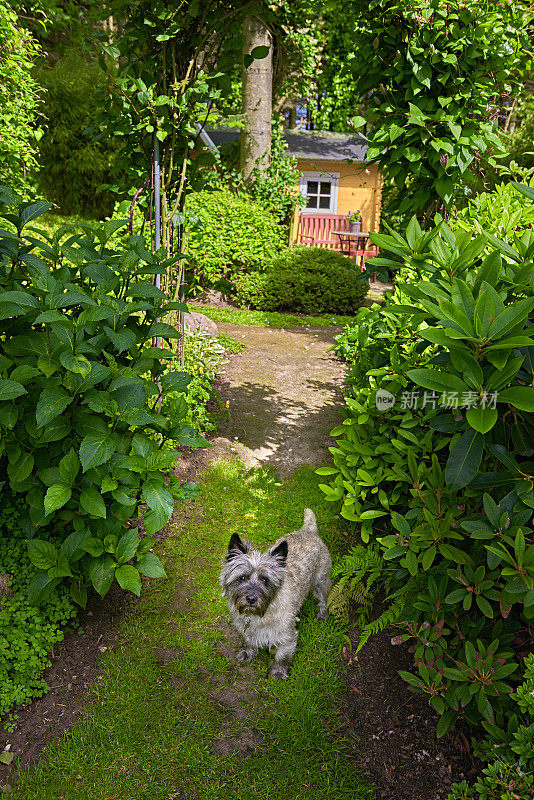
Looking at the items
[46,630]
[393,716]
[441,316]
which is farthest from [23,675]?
[441,316]

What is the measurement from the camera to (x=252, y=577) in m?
3.31

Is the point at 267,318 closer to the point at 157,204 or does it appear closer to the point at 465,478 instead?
the point at 157,204

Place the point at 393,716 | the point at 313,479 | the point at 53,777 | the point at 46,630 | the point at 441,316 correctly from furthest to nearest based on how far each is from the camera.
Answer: the point at 313,479
the point at 46,630
the point at 393,716
the point at 53,777
the point at 441,316

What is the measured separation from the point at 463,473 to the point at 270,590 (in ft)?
5.64

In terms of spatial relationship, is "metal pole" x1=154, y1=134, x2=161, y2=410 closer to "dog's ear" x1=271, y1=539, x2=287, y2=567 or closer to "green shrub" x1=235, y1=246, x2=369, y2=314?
"dog's ear" x1=271, y1=539, x2=287, y2=567

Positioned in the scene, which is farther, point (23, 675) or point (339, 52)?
point (339, 52)

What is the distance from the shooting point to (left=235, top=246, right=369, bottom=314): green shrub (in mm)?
12023

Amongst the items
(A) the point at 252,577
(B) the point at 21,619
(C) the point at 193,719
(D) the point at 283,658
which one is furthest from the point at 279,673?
(B) the point at 21,619

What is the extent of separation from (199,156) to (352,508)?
3350 mm

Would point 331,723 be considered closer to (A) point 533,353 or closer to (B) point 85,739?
(B) point 85,739

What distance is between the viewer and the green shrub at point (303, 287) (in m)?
12.0

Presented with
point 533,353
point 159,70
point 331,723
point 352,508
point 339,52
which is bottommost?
point 331,723

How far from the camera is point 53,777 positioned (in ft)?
9.34

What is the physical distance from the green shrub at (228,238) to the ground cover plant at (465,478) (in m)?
9.07
